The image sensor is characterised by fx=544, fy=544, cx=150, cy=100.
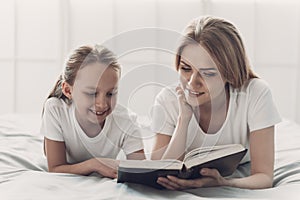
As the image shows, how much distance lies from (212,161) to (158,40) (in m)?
0.33

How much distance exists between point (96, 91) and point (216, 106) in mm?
339

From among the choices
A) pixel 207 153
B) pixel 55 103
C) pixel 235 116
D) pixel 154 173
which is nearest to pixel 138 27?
pixel 55 103

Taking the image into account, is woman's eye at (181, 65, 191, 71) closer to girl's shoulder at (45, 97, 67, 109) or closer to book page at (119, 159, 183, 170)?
book page at (119, 159, 183, 170)

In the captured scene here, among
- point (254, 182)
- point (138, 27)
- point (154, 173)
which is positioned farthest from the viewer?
point (138, 27)

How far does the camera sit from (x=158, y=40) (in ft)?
4.44

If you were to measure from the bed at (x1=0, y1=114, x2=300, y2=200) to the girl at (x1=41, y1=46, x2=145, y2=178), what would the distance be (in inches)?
3.0

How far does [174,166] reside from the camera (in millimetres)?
1253

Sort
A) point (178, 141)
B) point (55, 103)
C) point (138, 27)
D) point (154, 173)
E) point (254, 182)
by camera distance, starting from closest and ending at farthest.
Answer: point (154, 173), point (254, 182), point (178, 141), point (55, 103), point (138, 27)

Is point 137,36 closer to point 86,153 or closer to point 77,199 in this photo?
point 86,153

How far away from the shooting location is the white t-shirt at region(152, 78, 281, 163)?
1447 mm

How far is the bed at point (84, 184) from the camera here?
3.88ft

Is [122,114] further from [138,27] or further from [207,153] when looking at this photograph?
[138,27]

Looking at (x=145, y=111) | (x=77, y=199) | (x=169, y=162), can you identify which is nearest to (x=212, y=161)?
(x=169, y=162)

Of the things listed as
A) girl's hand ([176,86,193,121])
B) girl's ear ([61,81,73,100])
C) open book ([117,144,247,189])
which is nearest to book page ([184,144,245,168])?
open book ([117,144,247,189])
